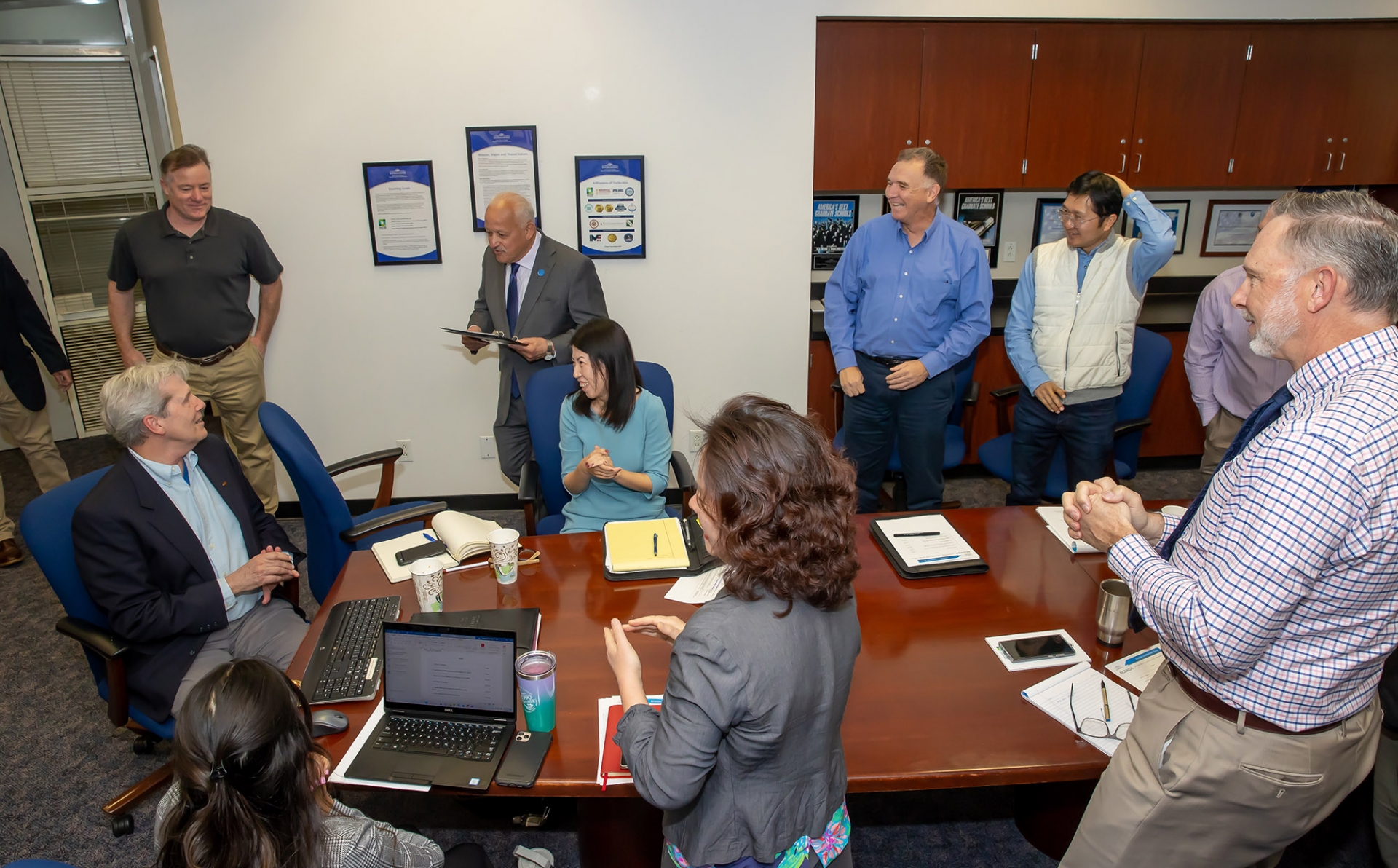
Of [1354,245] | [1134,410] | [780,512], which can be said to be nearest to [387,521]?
[780,512]

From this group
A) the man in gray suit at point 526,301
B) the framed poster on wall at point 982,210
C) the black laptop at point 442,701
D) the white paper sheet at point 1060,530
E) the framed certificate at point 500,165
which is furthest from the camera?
the framed poster on wall at point 982,210

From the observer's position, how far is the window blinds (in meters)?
4.97

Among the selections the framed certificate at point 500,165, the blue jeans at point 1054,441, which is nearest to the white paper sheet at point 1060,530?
the blue jeans at point 1054,441

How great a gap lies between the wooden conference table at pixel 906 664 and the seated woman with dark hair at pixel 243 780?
1.09 ft

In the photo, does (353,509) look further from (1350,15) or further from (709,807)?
(1350,15)

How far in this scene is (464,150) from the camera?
389 cm

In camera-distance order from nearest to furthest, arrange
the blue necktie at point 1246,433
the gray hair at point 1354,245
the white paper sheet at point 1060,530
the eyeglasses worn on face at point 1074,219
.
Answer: the gray hair at point 1354,245
the blue necktie at point 1246,433
the white paper sheet at point 1060,530
the eyeglasses worn on face at point 1074,219

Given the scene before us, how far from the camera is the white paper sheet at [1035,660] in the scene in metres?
1.76

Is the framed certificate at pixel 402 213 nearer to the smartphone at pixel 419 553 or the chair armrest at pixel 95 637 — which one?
the smartphone at pixel 419 553

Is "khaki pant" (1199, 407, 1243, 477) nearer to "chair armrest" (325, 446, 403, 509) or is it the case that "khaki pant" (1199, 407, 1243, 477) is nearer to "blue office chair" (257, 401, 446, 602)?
"blue office chair" (257, 401, 446, 602)

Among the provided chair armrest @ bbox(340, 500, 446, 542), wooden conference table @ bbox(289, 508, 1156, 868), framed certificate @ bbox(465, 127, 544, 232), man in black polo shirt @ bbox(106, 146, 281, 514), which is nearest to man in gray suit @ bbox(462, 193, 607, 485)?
framed certificate @ bbox(465, 127, 544, 232)

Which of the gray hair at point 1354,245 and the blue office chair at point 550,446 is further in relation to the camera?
the blue office chair at point 550,446

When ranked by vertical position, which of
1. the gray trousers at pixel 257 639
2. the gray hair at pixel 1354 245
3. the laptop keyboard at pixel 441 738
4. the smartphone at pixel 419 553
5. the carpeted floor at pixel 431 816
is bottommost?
the carpeted floor at pixel 431 816

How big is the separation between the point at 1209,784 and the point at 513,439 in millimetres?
2906
